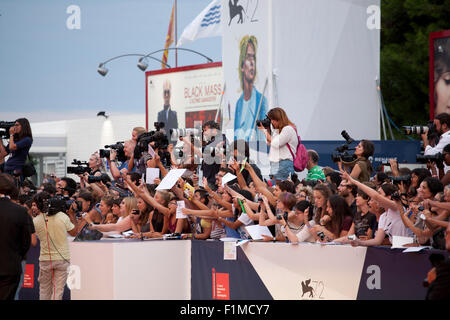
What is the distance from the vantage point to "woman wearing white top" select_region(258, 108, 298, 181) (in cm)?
1042

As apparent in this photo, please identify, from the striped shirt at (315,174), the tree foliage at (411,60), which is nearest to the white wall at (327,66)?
the striped shirt at (315,174)

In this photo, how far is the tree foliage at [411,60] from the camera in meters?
27.4

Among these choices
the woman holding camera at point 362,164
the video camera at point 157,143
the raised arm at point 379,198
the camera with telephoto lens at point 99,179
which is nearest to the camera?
the raised arm at point 379,198

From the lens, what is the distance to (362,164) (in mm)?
10383

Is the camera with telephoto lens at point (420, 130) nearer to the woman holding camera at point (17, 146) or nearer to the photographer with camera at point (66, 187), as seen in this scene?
the woman holding camera at point (17, 146)

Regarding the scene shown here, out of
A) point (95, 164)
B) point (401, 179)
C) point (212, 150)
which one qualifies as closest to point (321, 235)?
point (401, 179)

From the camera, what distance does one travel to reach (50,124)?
39938 millimetres

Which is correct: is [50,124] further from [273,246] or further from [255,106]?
[273,246]

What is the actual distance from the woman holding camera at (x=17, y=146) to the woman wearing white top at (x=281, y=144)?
3.78 m

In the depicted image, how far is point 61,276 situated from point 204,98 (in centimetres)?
1319

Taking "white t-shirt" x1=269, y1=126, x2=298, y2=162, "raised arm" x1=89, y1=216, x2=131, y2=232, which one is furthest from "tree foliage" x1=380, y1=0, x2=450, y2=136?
"raised arm" x1=89, y1=216, x2=131, y2=232

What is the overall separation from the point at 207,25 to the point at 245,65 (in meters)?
9.70

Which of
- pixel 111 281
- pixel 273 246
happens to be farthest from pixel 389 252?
pixel 111 281

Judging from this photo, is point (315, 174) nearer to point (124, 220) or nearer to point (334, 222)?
point (334, 222)
